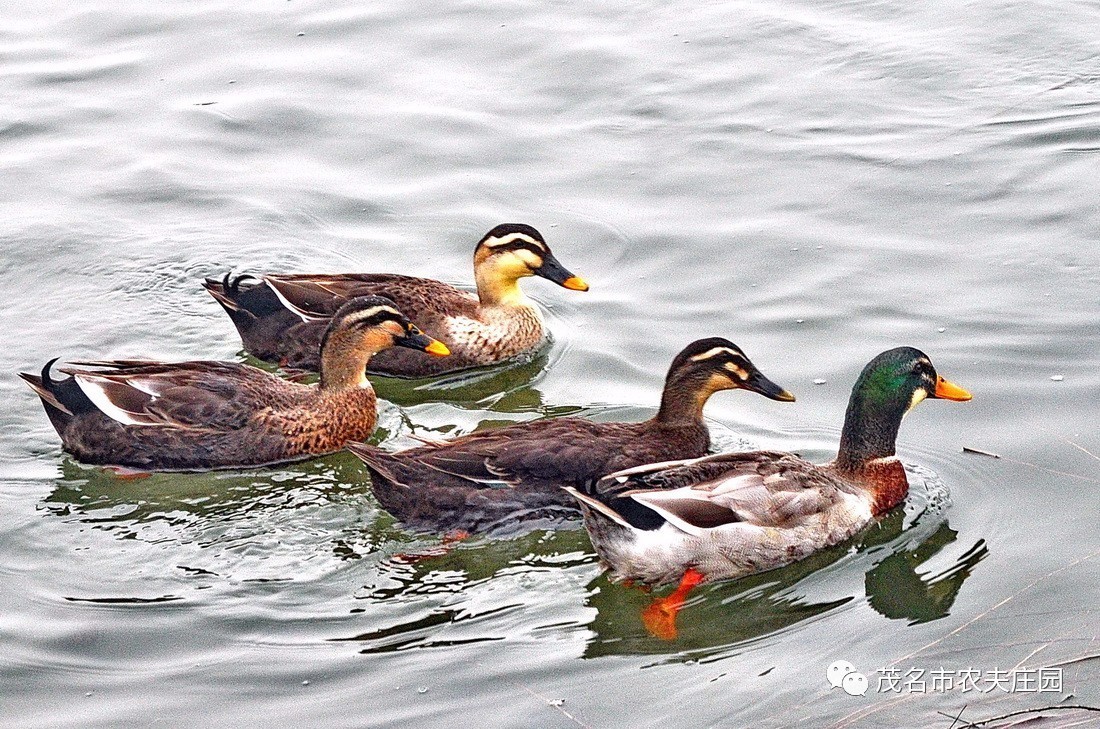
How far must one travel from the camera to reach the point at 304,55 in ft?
49.1

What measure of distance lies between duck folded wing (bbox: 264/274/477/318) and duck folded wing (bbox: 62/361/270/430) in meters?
1.09

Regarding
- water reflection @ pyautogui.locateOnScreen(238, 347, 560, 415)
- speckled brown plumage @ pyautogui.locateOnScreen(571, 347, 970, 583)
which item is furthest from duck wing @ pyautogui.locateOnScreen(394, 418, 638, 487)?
water reflection @ pyautogui.locateOnScreen(238, 347, 560, 415)

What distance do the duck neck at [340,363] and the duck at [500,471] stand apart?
126 centimetres

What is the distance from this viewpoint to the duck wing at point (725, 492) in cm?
754

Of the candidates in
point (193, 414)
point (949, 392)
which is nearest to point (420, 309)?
point (193, 414)

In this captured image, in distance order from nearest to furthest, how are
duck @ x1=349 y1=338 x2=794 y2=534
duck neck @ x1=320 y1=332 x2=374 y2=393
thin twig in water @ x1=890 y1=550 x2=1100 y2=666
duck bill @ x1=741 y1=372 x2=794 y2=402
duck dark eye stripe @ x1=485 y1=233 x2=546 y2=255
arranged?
thin twig in water @ x1=890 y1=550 x2=1100 y2=666
duck @ x1=349 y1=338 x2=794 y2=534
duck bill @ x1=741 y1=372 x2=794 y2=402
duck neck @ x1=320 y1=332 x2=374 y2=393
duck dark eye stripe @ x1=485 y1=233 x2=546 y2=255

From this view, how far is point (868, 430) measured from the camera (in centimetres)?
816

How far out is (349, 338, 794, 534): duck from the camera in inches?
316

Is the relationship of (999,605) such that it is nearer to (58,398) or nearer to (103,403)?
(103,403)

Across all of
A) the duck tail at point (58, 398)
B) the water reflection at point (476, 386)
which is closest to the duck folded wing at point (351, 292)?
the water reflection at point (476, 386)

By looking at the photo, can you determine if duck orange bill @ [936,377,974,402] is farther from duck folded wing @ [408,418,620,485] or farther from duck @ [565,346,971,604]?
duck folded wing @ [408,418,620,485]

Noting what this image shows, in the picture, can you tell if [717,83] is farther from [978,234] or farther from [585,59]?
[978,234]

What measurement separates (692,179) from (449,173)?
73.8 inches

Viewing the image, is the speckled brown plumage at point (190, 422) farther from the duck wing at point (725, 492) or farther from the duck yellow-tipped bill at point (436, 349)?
the duck wing at point (725, 492)
